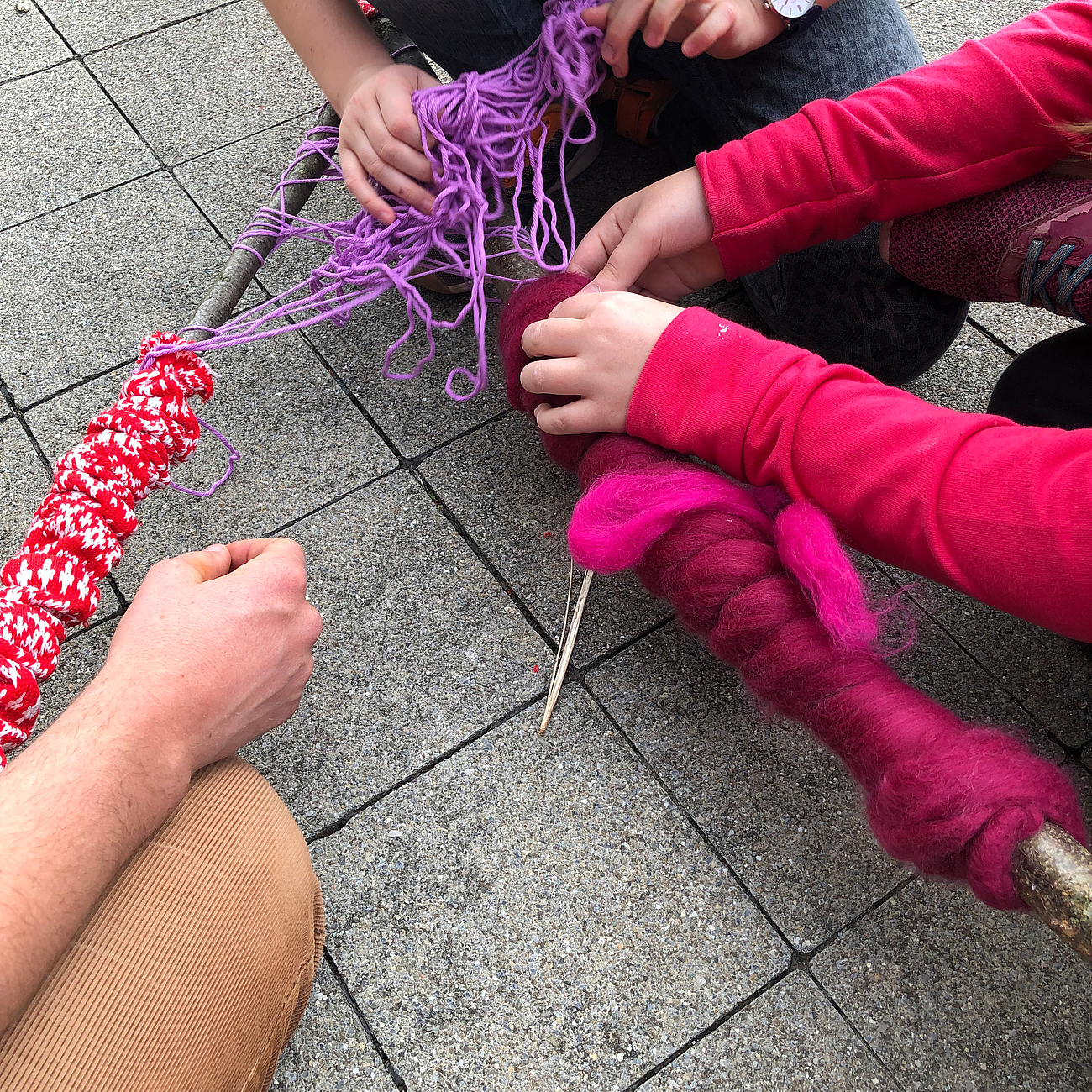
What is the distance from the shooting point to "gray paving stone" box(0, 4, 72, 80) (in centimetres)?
160

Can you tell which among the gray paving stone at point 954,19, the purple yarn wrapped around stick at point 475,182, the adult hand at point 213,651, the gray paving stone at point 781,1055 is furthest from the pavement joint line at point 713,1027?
the gray paving stone at point 954,19

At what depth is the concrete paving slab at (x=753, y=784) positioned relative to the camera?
91 centimetres

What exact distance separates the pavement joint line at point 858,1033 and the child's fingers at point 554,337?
660mm

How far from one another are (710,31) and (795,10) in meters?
0.14

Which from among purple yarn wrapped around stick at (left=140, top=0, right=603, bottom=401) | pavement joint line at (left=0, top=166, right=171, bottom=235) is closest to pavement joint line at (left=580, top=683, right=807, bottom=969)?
purple yarn wrapped around stick at (left=140, top=0, right=603, bottom=401)

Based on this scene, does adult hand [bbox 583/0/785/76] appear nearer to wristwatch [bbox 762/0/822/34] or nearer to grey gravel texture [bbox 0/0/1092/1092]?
wristwatch [bbox 762/0/822/34]

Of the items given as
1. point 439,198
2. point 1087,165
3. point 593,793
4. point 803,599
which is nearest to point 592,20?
point 439,198

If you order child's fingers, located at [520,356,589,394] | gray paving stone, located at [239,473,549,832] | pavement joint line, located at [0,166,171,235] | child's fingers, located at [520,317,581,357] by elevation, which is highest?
pavement joint line, located at [0,166,171,235]

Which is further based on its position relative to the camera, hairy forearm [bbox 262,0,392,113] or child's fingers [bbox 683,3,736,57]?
hairy forearm [bbox 262,0,392,113]

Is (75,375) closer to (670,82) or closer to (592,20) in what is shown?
(592,20)

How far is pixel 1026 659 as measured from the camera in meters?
1.05

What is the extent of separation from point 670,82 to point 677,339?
70 cm

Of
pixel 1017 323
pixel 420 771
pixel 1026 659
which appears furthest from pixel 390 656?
pixel 1017 323

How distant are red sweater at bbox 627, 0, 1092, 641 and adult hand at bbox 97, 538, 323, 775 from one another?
384 millimetres
